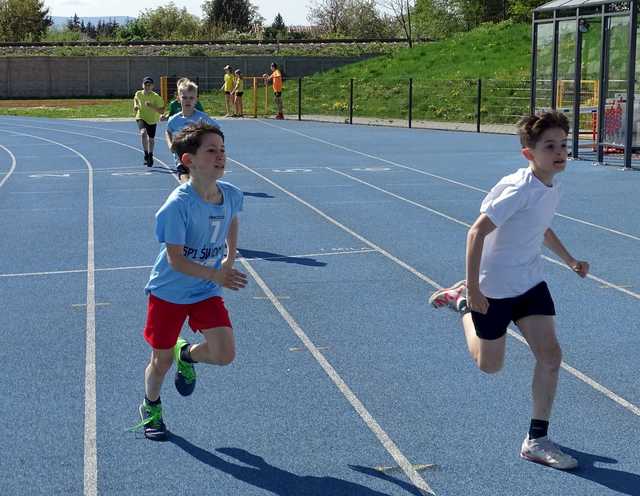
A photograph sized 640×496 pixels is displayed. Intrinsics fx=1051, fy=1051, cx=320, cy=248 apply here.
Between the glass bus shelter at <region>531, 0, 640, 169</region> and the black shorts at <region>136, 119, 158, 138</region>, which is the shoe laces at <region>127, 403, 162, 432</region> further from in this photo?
the glass bus shelter at <region>531, 0, 640, 169</region>

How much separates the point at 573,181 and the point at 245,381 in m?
12.8

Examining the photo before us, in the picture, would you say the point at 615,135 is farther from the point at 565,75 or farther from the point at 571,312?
the point at 571,312

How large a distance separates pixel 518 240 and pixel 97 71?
56.1m

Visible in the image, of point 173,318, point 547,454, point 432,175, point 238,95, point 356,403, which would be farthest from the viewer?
point 238,95

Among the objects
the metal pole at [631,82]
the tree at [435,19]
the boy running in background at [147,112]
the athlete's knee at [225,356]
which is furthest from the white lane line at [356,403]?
the tree at [435,19]

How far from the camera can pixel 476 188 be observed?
17094 millimetres

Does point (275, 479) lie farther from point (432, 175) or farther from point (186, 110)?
point (432, 175)

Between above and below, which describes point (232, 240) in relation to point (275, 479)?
above

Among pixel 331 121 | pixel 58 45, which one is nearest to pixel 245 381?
pixel 331 121

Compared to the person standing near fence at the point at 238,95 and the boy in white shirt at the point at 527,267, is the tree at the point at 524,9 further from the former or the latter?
the boy in white shirt at the point at 527,267

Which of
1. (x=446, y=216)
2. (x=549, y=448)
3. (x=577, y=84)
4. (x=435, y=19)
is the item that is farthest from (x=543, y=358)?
(x=435, y=19)

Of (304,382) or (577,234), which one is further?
(577,234)

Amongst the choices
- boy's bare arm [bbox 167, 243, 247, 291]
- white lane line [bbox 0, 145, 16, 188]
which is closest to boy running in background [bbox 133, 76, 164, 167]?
white lane line [bbox 0, 145, 16, 188]

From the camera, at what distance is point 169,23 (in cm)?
11112
